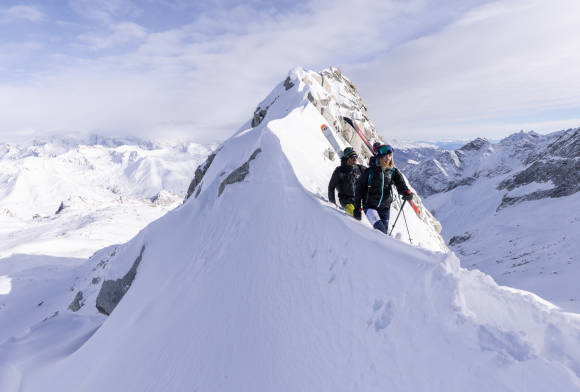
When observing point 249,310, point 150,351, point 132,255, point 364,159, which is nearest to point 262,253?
point 249,310

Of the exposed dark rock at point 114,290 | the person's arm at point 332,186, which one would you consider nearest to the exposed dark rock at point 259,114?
the exposed dark rock at point 114,290

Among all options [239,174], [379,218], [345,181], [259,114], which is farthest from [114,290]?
[259,114]

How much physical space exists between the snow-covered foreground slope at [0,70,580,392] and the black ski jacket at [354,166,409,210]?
1259mm

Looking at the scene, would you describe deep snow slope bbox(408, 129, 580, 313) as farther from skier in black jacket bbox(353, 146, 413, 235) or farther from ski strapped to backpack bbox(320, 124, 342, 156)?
ski strapped to backpack bbox(320, 124, 342, 156)

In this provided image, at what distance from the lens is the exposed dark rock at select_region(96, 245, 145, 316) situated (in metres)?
15.7

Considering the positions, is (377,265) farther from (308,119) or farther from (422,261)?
(308,119)

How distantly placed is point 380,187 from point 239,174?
20.9 ft

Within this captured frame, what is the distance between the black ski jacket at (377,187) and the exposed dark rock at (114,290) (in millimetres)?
12734

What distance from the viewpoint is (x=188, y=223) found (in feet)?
43.7

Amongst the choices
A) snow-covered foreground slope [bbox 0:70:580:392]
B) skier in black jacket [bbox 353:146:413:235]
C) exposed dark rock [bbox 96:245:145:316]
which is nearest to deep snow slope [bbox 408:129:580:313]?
skier in black jacket [bbox 353:146:413:235]

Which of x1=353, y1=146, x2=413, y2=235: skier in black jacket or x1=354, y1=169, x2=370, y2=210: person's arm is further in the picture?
x1=354, y1=169, x2=370, y2=210: person's arm

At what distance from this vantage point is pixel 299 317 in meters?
6.09

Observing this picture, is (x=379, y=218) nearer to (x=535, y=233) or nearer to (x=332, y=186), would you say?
(x=332, y=186)

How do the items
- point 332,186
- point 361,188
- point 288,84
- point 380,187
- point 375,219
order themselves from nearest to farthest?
point 380,187 < point 361,188 < point 375,219 < point 332,186 < point 288,84
